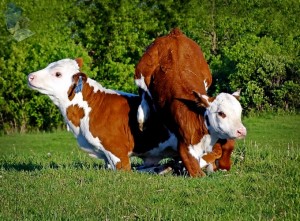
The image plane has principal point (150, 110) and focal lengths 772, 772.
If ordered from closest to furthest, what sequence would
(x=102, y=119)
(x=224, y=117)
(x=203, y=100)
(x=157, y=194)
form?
(x=157, y=194)
(x=224, y=117)
(x=203, y=100)
(x=102, y=119)

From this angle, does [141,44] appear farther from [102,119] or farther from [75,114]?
[102,119]

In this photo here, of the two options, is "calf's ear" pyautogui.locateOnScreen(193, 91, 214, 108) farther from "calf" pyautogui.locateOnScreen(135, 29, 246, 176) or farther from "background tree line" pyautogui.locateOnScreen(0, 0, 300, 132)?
"background tree line" pyautogui.locateOnScreen(0, 0, 300, 132)

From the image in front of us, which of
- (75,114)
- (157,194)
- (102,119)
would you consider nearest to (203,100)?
(102,119)

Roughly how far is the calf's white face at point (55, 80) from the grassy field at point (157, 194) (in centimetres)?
134

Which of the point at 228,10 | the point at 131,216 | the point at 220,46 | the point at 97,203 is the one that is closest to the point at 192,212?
the point at 131,216

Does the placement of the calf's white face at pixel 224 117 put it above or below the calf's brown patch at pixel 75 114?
above

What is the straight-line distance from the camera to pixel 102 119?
11.6m

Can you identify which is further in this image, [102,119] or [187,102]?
[102,119]

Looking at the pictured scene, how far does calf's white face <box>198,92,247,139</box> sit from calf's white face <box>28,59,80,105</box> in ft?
7.97

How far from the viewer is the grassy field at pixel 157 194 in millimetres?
7504

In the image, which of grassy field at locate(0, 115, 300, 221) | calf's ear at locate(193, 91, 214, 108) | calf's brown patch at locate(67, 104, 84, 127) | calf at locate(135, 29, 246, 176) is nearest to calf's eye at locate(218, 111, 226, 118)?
calf at locate(135, 29, 246, 176)

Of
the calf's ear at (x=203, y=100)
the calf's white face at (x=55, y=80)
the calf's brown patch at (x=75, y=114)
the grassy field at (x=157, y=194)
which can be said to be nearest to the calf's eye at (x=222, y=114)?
the calf's ear at (x=203, y=100)

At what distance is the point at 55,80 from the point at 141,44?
37.9 meters

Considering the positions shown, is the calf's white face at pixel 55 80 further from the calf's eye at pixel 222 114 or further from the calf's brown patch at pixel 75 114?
the calf's eye at pixel 222 114
